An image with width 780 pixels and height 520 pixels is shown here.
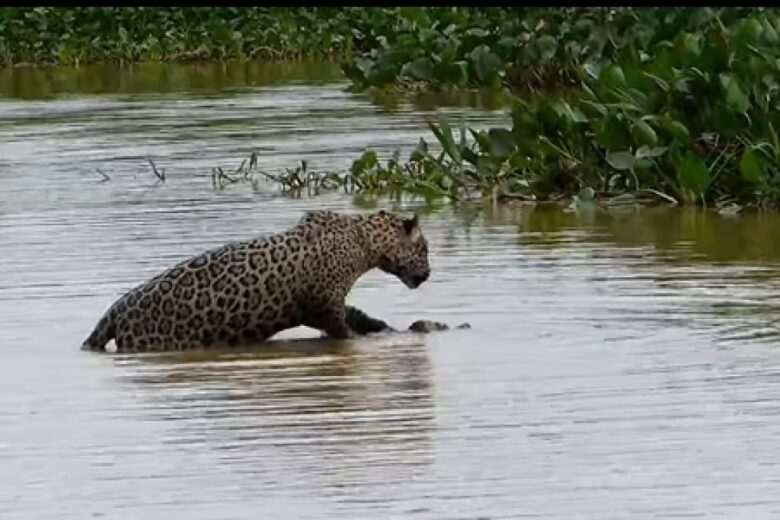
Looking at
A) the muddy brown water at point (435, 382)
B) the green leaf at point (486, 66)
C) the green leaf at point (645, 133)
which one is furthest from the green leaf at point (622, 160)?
the green leaf at point (486, 66)

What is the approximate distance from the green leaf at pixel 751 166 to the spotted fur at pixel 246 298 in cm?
337

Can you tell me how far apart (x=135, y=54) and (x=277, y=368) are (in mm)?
26797

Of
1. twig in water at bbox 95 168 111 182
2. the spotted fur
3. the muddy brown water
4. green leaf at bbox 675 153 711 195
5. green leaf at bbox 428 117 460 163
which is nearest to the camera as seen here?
the muddy brown water

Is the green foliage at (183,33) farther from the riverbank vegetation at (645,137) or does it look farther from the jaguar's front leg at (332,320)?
the jaguar's front leg at (332,320)

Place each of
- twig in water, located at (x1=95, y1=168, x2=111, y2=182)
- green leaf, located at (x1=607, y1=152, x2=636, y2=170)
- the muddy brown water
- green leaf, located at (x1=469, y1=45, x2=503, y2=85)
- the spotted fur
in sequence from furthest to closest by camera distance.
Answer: green leaf, located at (x1=469, y1=45, x2=503, y2=85)
twig in water, located at (x1=95, y1=168, x2=111, y2=182)
green leaf, located at (x1=607, y1=152, x2=636, y2=170)
the spotted fur
the muddy brown water

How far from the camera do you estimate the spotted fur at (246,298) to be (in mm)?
10055

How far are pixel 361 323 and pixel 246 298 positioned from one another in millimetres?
512

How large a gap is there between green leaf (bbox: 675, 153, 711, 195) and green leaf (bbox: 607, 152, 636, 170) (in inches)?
12.4

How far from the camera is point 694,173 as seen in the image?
13547mm

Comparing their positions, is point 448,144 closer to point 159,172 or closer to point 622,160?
point 622,160

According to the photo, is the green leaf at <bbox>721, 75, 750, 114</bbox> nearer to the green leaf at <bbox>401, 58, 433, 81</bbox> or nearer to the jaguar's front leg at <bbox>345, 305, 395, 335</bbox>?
the jaguar's front leg at <bbox>345, 305, 395, 335</bbox>

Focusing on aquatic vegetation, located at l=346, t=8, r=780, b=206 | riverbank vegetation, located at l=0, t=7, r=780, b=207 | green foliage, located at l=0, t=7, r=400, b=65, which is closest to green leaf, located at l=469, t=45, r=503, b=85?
riverbank vegetation, located at l=0, t=7, r=780, b=207

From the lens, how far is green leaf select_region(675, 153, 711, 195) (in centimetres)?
1350

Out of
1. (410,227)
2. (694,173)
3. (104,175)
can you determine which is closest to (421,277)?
(410,227)
